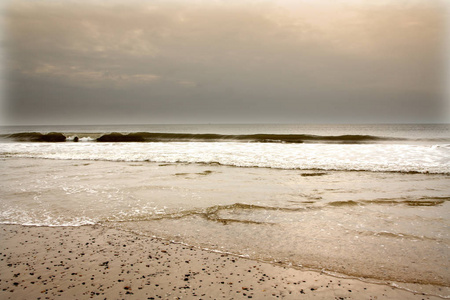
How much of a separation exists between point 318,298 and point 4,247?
15.8 feet

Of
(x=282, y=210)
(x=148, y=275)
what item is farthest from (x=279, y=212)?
(x=148, y=275)

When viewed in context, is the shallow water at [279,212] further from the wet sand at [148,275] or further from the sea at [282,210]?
the wet sand at [148,275]

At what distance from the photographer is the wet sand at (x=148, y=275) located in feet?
9.84

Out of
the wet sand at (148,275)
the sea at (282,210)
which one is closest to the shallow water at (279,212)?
the sea at (282,210)

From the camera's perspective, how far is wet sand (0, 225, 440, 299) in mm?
3000

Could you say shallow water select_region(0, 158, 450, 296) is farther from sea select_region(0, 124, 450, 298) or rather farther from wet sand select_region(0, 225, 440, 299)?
wet sand select_region(0, 225, 440, 299)

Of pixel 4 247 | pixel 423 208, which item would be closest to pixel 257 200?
pixel 423 208

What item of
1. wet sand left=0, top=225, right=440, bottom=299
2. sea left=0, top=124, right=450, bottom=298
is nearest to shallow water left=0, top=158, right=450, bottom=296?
sea left=0, top=124, right=450, bottom=298

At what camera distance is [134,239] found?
460cm

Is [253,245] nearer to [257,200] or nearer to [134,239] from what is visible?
[134,239]

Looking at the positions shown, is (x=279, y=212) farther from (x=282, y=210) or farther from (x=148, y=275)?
(x=148, y=275)

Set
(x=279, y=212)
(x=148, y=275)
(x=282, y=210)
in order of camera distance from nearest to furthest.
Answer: (x=148, y=275) < (x=279, y=212) < (x=282, y=210)

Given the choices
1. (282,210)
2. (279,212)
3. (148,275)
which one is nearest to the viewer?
(148,275)

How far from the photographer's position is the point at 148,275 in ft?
11.1
